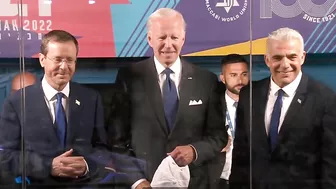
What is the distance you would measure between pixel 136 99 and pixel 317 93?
4.88 feet

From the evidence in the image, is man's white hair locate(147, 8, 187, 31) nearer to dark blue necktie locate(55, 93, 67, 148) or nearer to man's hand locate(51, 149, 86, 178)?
dark blue necktie locate(55, 93, 67, 148)

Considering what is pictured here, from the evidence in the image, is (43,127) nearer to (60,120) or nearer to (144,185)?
(60,120)

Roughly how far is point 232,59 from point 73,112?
1.35 meters

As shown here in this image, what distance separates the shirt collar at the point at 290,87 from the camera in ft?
16.5

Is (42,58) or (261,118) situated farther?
(261,118)

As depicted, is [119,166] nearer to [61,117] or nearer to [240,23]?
[61,117]

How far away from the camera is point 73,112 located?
4.98 meters

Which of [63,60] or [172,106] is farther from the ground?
[63,60]

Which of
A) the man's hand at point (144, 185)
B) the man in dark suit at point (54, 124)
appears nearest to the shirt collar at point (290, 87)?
the man's hand at point (144, 185)

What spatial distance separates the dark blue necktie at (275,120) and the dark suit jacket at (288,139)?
37 millimetres

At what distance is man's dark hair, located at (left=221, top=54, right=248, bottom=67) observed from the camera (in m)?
4.96

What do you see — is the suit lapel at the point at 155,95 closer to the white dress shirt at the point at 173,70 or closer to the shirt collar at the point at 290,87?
the white dress shirt at the point at 173,70

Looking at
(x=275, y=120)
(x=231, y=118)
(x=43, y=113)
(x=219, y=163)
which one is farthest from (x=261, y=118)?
(x=43, y=113)

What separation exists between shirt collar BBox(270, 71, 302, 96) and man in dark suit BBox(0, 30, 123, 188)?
4.62 ft
